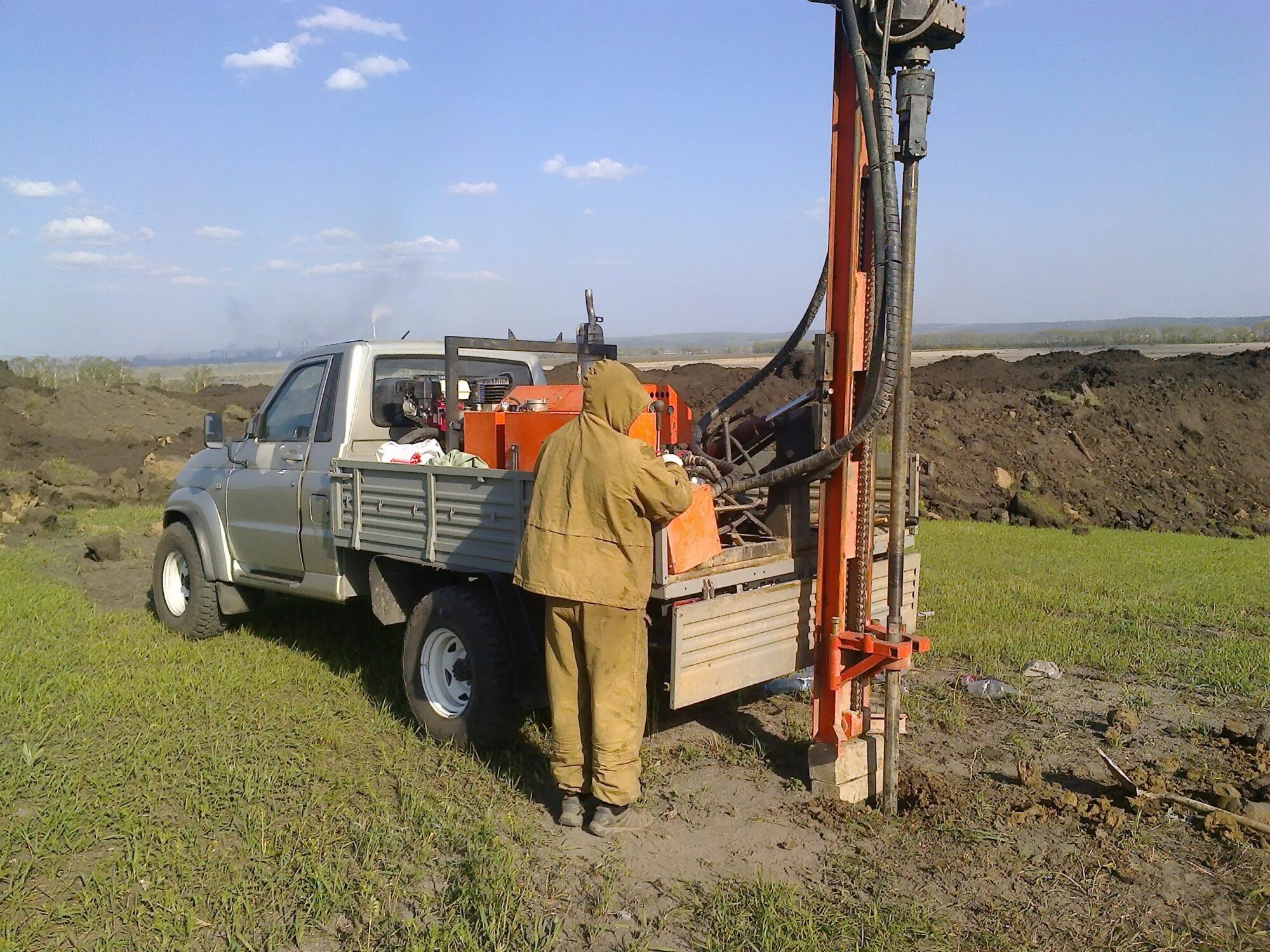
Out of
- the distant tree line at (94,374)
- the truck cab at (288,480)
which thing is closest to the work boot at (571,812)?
the truck cab at (288,480)

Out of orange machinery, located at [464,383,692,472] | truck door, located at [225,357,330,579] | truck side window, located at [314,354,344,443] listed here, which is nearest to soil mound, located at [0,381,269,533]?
truck door, located at [225,357,330,579]

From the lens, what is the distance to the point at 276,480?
21.4 feet

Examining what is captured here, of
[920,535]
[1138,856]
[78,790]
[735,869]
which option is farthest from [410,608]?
[920,535]

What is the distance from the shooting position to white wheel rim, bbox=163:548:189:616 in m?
7.59

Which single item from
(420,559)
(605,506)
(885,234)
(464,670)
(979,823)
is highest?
(885,234)

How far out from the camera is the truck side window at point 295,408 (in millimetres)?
6492

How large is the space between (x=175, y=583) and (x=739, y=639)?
510 cm

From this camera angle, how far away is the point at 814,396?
4.59m

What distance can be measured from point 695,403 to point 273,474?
15.3m

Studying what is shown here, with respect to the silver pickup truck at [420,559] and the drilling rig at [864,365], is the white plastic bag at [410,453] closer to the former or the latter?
the silver pickup truck at [420,559]

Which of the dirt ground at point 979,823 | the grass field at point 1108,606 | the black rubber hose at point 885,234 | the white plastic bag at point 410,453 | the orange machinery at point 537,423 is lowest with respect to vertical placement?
the grass field at point 1108,606

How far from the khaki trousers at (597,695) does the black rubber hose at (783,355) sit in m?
1.60

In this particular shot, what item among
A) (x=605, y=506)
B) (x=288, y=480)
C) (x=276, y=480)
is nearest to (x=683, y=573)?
(x=605, y=506)

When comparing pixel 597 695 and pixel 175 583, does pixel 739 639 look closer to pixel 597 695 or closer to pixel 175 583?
pixel 597 695
